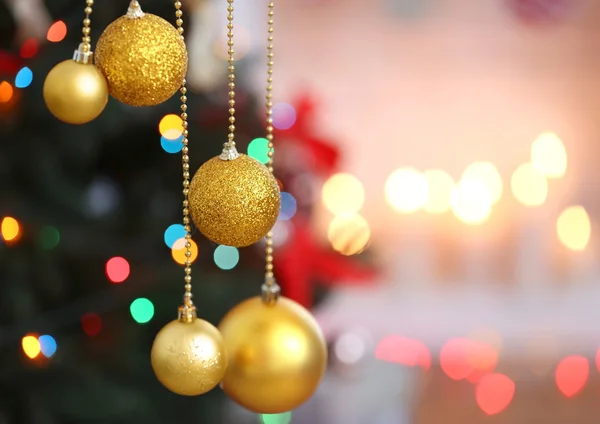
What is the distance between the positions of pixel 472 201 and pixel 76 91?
5.47 ft

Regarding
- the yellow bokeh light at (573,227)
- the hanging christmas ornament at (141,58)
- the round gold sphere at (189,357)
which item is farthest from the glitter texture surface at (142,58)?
the yellow bokeh light at (573,227)

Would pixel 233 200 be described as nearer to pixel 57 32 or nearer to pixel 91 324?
pixel 57 32

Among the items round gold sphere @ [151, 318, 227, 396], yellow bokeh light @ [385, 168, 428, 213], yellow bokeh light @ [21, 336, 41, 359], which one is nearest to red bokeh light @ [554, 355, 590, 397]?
yellow bokeh light @ [385, 168, 428, 213]

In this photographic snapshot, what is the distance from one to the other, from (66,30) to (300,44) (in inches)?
46.3

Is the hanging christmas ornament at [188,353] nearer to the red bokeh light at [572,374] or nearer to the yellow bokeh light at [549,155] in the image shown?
the red bokeh light at [572,374]

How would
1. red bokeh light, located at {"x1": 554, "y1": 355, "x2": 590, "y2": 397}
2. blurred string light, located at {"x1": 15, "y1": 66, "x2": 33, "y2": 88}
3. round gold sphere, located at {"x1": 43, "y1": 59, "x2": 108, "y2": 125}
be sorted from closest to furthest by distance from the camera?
round gold sphere, located at {"x1": 43, "y1": 59, "x2": 108, "y2": 125} < blurred string light, located at {"x1": 15, "y1": 66, "x2": 33, "y2": 88} < red bokeh light, located at {"x1": 554, "y1": 355, "x2": 590, "y2": 397}

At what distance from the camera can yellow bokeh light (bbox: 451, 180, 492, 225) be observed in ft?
6.23

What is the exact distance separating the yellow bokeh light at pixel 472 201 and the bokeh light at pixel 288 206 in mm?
880

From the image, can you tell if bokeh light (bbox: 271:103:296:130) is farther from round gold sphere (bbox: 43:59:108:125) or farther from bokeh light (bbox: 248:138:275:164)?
round gold sphere (bbox: 43:59:108:125)

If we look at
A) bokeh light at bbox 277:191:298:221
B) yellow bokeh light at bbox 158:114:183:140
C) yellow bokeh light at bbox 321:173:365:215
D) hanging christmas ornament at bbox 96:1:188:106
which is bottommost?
hanging christmas ornament at bbox 96:1:188:106

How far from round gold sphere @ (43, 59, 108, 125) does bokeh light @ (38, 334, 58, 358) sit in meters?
0.54

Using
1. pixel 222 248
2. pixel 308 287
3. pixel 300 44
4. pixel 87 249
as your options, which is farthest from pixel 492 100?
pixel 87 249

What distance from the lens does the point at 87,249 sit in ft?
2.79

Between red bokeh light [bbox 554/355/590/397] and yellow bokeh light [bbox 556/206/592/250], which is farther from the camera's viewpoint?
yellow bokeh light [bbox 556/206/592/250]
